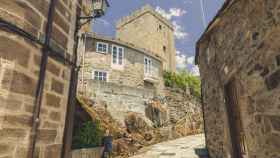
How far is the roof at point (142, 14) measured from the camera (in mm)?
30422

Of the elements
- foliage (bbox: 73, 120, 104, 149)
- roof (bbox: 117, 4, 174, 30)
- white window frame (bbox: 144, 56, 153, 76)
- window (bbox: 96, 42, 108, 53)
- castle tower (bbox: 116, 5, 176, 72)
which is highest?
roof (bbox: 117, 4, 174, 30)

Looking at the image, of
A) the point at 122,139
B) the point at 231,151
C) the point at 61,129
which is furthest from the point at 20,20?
the point at 122,139

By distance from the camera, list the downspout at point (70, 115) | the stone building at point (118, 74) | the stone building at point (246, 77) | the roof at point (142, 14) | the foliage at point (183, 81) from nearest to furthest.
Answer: the stone building at point (246, 77) < the downspout at point (70, 115) < the stone building at point (118, 74) < the foliage at point (183, 81) < the roof at point (142, 14)

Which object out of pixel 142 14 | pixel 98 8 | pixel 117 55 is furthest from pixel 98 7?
pixel 142 14

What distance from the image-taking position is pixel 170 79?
72.2 ft

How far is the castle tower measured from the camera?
29656 millimetres

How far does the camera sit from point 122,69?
1766 cm

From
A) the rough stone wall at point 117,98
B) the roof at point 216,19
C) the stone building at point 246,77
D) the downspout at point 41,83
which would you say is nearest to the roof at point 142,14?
the rough stone wall at point 117,98

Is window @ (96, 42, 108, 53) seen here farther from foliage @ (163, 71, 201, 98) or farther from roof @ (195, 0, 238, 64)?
roof @ (195, 0, 238, 64)

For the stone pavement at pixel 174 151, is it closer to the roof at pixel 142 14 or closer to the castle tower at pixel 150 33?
the castle tower at pixel 150 33

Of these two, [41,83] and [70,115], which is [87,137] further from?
[41,83]

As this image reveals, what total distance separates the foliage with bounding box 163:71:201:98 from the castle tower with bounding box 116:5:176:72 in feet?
23.0

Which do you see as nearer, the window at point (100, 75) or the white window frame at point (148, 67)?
the window at point (100, 75)

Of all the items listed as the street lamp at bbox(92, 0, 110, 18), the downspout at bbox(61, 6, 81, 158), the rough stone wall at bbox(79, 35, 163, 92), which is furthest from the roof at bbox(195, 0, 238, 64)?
the rough stone wall at bbox(79, 35, 163, 92)
